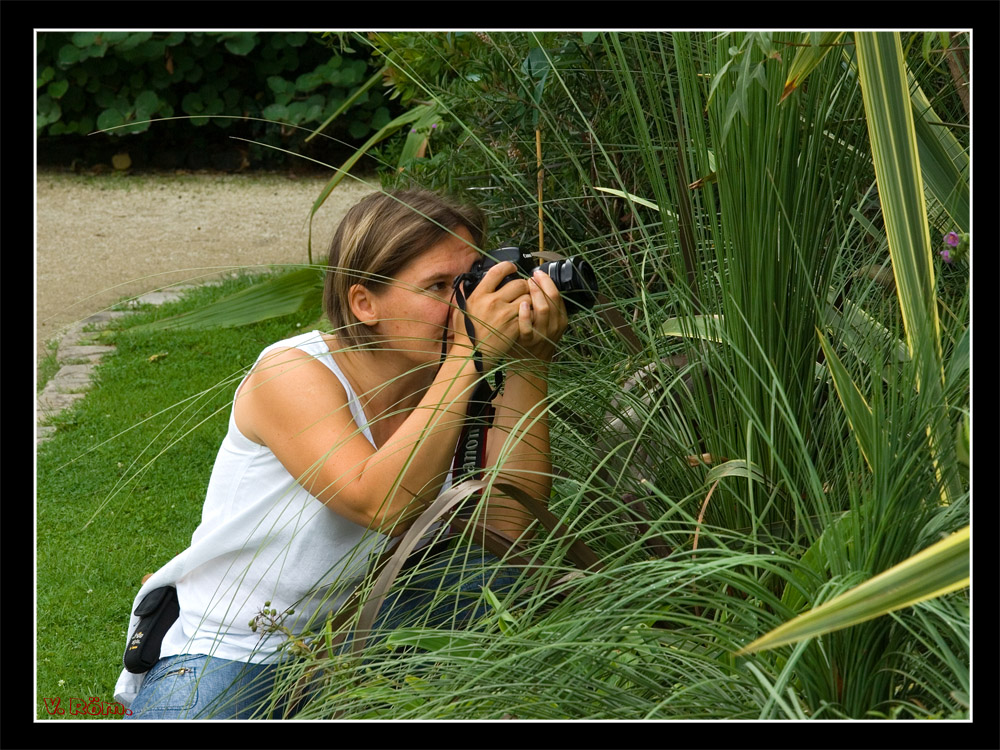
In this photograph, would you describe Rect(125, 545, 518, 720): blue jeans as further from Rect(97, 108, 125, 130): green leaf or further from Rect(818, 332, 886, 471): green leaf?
Rect(97, 108, 125, 130): green leaf

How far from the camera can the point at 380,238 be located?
1.67 metres

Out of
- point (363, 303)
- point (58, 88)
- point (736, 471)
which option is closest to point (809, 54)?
point (736, 471)

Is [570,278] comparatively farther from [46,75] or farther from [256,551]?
[46,75]

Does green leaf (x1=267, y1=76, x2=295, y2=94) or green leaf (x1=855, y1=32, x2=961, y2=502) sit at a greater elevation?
green leaf (x1=267, y1=76, x2=295, y2=94)

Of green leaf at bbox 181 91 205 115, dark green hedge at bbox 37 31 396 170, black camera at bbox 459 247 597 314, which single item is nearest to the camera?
black camera at bbox 459 247 597 314

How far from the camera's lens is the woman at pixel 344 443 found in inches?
57.4

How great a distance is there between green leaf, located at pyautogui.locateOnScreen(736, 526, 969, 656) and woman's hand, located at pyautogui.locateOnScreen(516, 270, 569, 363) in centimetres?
67

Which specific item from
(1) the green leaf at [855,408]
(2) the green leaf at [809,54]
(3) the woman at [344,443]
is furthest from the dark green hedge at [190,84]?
(1) the green leaf at [855,408]

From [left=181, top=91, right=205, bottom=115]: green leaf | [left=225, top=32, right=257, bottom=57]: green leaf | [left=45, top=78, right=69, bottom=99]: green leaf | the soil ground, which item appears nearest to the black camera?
the soil ground

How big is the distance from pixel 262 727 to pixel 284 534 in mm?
561

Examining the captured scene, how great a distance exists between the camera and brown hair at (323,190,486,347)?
1.65 m
